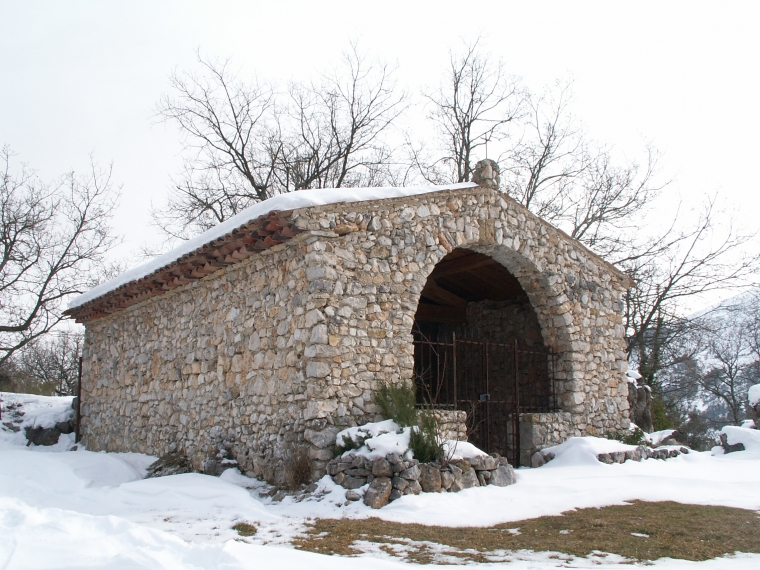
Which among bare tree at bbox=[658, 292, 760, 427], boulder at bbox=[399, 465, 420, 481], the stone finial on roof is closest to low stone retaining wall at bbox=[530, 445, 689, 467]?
boulder at bbox=[399, 465, 420, 481]

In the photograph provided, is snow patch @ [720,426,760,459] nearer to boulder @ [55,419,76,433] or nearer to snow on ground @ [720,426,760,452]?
snow on ground @ [720,426,760,452]

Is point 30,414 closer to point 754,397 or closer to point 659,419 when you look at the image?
point 659,419

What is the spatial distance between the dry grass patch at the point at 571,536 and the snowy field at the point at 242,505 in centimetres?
21

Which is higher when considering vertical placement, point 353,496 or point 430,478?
point 430,478

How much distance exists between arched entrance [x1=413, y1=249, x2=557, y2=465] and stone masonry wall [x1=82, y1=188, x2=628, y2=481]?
0.83 metres

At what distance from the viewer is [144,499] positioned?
674 cm

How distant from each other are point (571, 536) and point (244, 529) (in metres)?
2.60

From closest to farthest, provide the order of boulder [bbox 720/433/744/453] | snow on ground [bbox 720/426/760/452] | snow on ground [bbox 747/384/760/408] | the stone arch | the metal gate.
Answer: the stone arch → the metal gate → snow on ground [bbox 720/426/760/452] → boulder [bbox 720/433/744/453] → snow on ground [bbox 747/384/760/408]

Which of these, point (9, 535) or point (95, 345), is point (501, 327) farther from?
point (9, 535)

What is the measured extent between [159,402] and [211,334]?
2.06 m

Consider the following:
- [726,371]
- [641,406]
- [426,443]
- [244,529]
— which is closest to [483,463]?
[426,443]

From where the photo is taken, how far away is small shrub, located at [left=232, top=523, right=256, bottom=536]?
199 inches

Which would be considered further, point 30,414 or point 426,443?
point 30,414

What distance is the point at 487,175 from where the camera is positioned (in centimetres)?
900
